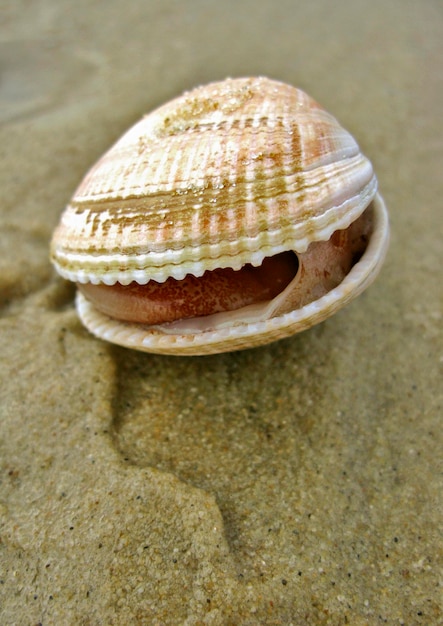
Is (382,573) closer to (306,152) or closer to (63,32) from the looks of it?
(306,152)

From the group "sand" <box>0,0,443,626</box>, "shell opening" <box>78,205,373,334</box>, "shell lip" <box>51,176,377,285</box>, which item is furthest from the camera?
"shell opening" <box>78,205,373,334</box>

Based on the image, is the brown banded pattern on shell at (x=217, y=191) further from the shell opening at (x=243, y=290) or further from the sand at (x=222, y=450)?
the sand at (x=222, y=450)

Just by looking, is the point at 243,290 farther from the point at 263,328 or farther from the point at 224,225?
the point at 224,225

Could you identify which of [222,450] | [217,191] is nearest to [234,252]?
[217,191]

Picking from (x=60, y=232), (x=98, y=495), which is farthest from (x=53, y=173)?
(x=98, y=495)

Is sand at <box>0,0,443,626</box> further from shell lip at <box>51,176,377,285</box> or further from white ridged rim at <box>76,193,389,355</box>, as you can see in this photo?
shell lip at <box>51,176,377,285</box>

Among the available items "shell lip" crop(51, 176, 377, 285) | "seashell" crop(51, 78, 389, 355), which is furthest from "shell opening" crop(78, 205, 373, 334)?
"shell lip" crop(51, 176, 377, 285)
